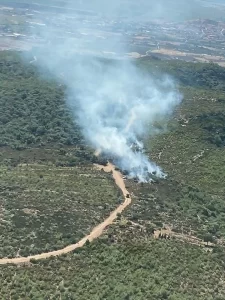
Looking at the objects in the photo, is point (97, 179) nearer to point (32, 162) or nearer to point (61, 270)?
point (32, 162)

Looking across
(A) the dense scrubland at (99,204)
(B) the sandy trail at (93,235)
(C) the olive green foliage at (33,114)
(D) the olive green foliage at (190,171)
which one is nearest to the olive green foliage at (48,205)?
(A) the dense scrubland at (99,204)

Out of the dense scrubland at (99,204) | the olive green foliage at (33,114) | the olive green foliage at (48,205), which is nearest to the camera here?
the dense scrubland at (99,204)

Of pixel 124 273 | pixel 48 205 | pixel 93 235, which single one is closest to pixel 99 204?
pixel 48 205

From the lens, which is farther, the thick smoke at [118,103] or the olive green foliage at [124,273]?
the thick smoke at [118,103]

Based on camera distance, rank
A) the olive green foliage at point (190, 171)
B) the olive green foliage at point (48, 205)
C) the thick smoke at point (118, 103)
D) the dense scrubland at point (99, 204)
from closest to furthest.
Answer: the dense scrubland at point (99, 204) < the olive green foliage at point (48, 205) < the olive green foliage at point (190, 171) < the thick smoke at point (118, 103)

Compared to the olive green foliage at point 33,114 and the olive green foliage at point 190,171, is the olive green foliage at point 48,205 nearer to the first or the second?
the olive green foliage at point 190,171

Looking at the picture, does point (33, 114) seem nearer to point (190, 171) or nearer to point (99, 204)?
point (190, 171)

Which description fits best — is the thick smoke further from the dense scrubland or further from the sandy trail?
the sandy trail
